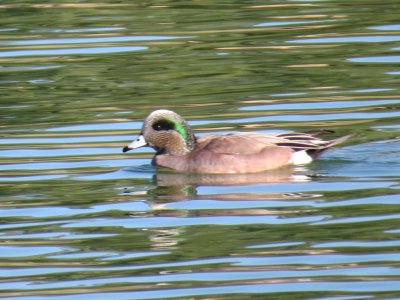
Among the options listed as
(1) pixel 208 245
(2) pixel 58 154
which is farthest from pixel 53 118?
(1) pixel 208 245

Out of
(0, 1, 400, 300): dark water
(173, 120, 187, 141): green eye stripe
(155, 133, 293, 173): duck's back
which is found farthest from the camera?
(173, 120, 187, 141): green eye stripe

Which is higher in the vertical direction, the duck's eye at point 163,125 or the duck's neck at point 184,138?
the duck's eye at point 163,125

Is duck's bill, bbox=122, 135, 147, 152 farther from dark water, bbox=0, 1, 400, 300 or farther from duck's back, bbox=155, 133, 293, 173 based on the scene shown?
duck's back, bbox=155, 133, 293, 173

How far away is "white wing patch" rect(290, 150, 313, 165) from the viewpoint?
1254 centimetres

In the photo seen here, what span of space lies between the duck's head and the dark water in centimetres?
24

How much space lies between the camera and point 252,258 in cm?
916

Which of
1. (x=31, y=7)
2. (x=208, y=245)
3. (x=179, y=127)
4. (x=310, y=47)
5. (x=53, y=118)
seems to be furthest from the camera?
(x=31, y=7)

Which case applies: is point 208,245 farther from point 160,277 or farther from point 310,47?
point 310,47

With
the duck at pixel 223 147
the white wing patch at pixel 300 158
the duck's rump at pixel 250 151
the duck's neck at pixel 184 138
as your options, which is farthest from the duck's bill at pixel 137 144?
the white wing patch at pixel 300 158

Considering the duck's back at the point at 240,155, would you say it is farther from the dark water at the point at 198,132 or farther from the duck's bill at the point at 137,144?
the duck's bill at the point at 137,144

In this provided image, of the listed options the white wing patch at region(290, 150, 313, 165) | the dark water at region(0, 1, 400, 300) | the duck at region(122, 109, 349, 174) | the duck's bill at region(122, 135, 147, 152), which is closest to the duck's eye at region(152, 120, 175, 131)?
the duck at region(122, 109, 349, 174)

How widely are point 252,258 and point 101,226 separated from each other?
1.64 metres

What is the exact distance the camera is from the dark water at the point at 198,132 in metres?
8.97

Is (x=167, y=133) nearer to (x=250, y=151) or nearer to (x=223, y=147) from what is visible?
(x=223, y=147)
